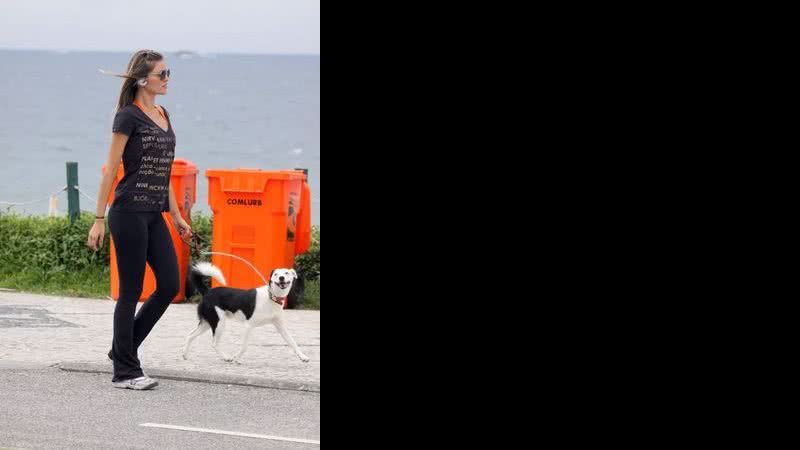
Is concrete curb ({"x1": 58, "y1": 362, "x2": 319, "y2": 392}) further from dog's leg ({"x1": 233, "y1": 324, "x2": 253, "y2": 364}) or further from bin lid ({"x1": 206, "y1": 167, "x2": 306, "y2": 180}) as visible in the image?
bin lid ({"x1": 206, "y1": 167, "x2": 306, "y2": 180})

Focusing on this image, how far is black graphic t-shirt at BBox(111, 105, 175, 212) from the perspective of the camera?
6.52 metres

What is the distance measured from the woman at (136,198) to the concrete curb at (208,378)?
34 centimetres

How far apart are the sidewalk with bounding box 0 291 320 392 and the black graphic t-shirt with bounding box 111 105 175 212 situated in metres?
1.05

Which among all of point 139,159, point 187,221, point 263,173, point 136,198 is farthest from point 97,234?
point 187,221

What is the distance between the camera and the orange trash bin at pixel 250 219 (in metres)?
10.1

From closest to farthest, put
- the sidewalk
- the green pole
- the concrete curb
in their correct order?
the concrete curb
the sidewalk
the green pole

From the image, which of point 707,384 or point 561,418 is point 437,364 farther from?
point 707,384

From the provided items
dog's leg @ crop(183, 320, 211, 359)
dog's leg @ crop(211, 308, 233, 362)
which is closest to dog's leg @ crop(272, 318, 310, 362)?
dog's leg @ crop(211, 308, 233, 362)

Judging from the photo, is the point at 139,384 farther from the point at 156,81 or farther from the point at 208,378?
the point at 156,81

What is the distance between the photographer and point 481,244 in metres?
1.85

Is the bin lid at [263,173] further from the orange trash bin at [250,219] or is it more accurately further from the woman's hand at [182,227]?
the woman's hand at [182,227]

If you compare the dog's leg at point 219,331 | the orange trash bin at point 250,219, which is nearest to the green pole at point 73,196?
the orange trash bin at point 250,219

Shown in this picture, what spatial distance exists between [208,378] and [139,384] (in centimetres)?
46

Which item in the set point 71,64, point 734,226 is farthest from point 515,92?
point 71,64
